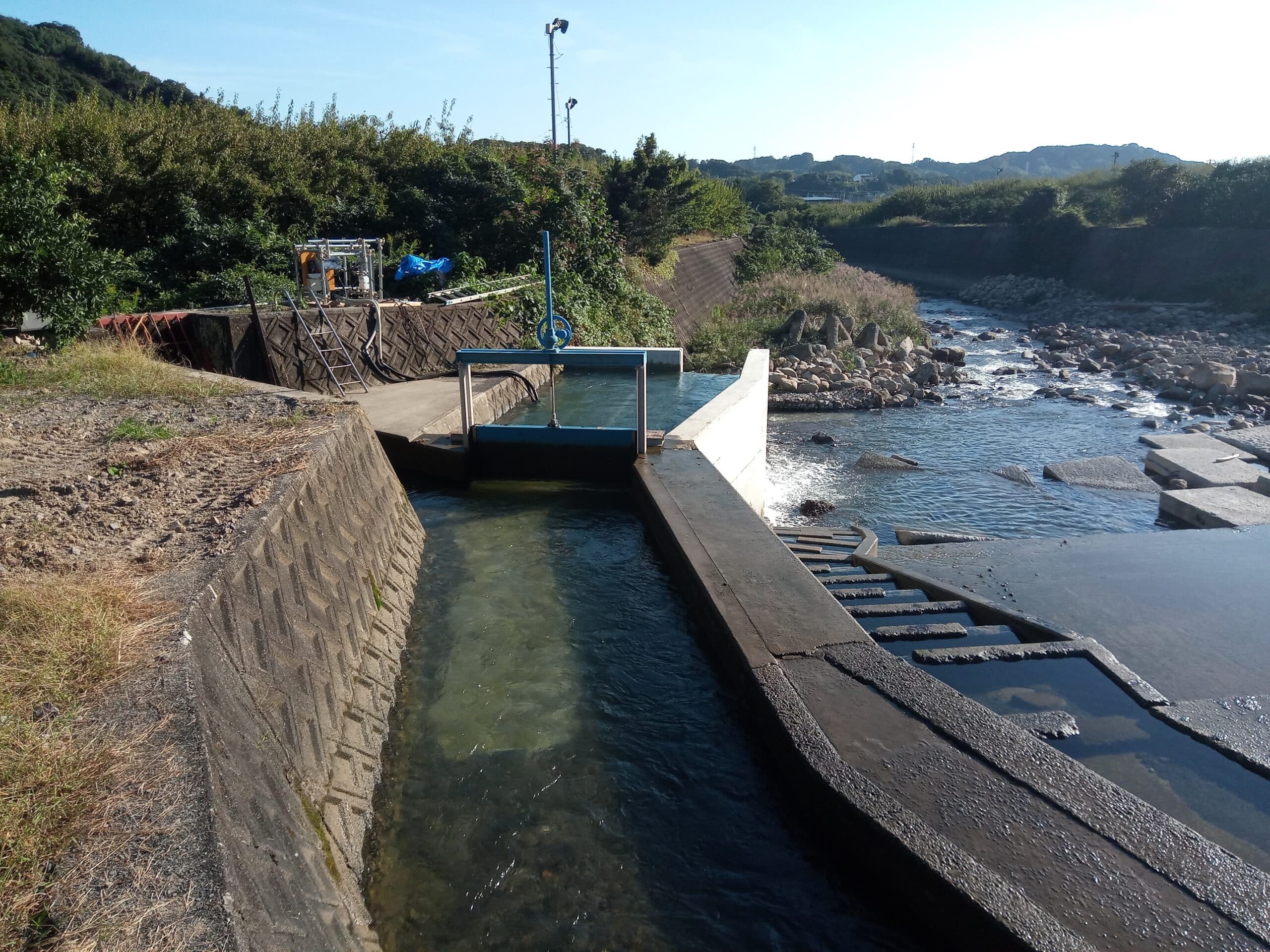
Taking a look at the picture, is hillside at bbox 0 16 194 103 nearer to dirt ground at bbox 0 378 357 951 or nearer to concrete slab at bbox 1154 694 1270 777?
dirt ground at bbox 0 378 357 951

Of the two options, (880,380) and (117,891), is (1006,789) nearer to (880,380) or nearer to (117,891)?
(117,891)

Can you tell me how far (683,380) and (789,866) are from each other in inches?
352

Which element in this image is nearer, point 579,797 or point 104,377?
point 579,797

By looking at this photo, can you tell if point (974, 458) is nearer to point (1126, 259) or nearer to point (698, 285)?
point (698, 285)

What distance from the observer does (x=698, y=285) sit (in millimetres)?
25875

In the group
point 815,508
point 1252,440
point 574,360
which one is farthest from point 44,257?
point 1252,440

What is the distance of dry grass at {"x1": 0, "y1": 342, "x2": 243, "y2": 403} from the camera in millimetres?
7344

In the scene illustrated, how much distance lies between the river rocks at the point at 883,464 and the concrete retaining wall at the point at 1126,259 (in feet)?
79.4

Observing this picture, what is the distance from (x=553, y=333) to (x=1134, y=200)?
44972 millimetres

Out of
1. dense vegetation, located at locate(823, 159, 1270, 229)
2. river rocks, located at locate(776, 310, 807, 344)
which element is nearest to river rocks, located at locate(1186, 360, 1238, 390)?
river rocks, located at locate(776, 310, 807, 344)

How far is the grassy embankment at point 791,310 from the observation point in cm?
2014

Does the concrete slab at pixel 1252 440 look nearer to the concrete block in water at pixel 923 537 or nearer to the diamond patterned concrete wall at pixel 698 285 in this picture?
the concrete block in water at pixel 923 537

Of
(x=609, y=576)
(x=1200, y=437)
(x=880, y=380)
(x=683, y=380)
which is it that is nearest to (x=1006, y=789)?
(x=609, y=576)

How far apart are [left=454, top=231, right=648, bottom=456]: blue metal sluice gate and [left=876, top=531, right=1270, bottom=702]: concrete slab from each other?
8.81 ft
